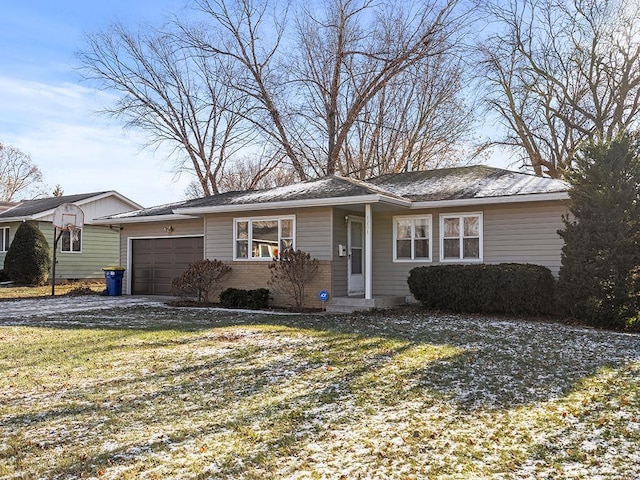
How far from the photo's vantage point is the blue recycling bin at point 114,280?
16.3 metres

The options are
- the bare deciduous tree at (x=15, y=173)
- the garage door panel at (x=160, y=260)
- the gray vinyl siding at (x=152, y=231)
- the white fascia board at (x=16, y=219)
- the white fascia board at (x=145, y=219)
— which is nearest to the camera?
the white fascia board at (x=145, y=219)

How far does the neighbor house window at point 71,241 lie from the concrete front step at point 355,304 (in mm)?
15513

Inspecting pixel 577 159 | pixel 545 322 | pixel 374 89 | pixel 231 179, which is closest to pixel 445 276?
pixel 545 322

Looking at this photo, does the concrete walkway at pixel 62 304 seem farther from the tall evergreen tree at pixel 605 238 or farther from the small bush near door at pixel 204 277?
the tall evergreen tree at pixel 605 238

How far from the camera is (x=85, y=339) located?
7.95 metres

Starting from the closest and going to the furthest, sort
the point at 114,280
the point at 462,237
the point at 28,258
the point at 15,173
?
the point at 462,237 → the point at 114,280 → the point at 28,258 → the point at 15,173

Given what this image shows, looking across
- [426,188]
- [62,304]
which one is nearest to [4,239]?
[62,304]

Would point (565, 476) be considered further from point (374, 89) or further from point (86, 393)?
point (374, 89)

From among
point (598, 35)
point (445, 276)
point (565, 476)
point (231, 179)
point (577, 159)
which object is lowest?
point (565, 476)

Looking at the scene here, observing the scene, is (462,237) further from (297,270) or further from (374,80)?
(374,80)

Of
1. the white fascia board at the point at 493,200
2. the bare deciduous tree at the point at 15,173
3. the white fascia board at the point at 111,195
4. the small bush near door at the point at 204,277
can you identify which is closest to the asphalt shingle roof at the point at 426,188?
the white fascia board at the point at 493,200

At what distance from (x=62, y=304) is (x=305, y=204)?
728cm

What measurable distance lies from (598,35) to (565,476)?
70.3 feet

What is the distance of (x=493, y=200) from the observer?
37.1 feet
